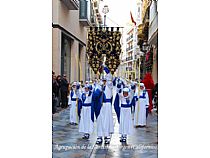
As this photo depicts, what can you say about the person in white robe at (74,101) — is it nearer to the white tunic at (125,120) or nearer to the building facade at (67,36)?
the building facade at (67,36)

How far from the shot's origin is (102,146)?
10.4 m

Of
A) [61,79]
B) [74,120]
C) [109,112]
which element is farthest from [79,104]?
[61,79]

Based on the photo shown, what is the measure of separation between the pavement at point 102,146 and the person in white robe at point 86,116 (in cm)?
25

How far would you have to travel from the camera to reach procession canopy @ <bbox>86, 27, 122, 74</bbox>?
17323 millimetres

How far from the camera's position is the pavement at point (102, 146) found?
929 centimetres

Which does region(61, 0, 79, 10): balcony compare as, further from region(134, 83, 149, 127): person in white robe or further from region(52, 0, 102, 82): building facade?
region(134, 83, 149, 127): person in white robe

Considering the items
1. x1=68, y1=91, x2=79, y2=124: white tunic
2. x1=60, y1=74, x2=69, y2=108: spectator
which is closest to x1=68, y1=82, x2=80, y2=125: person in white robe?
x1=68, y1=91, x2=79, y2=124: white tunic

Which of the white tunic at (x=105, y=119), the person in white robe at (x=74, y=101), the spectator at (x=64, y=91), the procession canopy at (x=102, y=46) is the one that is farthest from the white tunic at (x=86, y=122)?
the spectator at (x=64, y=91)

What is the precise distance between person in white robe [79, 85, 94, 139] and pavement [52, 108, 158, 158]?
0.25 meters

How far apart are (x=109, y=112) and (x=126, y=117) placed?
0.50 metres
